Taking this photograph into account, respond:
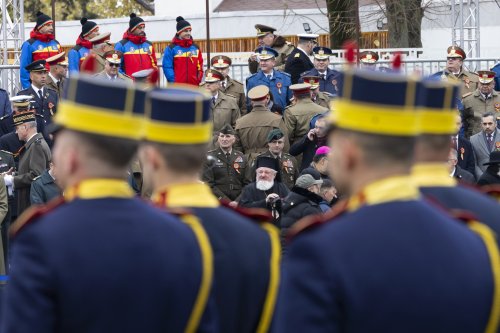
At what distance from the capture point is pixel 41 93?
50.6 ft

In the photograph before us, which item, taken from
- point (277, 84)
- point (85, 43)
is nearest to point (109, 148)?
point (277, 84)

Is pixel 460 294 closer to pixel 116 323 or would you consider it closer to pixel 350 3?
pixel 116 323

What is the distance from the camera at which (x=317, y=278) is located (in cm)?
369

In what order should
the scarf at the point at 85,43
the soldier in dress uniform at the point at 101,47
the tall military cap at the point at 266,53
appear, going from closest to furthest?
1. the tall military cap at the point at 266,53
2. the soldier in dress uniform at the point at 101,47
3. the scarf at the point at 85,43

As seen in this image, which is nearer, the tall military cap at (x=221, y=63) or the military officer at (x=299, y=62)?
the tall military cap at (x=221, y=63)

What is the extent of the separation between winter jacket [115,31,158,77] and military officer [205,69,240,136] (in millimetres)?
2278

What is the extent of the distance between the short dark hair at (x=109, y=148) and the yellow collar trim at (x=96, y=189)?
0.05m

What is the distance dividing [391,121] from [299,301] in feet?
1.95

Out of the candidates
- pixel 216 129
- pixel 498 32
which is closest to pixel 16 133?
pixel 216 129

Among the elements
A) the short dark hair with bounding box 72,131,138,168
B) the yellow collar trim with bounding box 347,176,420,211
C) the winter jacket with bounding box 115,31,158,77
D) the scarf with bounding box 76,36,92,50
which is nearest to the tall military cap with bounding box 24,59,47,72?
the scarf with bounding box 76,36,92,50

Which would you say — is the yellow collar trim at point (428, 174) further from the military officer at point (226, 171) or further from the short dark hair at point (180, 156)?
the military officer at point (226, 171)

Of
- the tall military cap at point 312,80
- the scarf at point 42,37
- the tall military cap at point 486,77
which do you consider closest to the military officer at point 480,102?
the tall military cap at point 486,77

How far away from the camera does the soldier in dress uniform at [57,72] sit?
16234mm

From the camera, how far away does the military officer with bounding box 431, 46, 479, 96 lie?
17.5 meters
